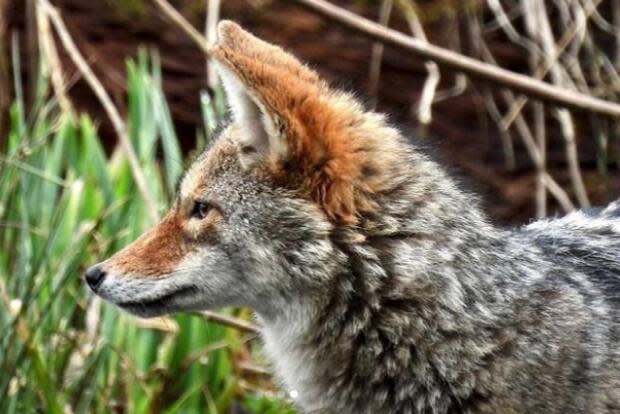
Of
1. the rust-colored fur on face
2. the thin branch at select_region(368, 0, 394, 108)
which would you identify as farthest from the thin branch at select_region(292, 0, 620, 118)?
the thin branch at select_region(368, 0, 394, 108)

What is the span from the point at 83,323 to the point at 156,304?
167 cm

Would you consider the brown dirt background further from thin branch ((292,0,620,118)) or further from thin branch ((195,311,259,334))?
thin branch ((195,311,259,334))

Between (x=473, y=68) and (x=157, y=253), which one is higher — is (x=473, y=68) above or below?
above

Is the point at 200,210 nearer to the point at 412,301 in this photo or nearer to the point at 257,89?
the point at 257,89

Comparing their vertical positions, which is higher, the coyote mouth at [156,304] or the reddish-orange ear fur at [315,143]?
the reddish-orange ear fur at [315,143]

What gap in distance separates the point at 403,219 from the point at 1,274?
1.96m

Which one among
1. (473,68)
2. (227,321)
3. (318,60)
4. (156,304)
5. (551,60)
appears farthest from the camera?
(318,60)

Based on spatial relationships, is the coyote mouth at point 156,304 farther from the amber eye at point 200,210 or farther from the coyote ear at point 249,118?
the coyote ear at point 249,118

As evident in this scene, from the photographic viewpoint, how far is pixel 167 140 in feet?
17.9

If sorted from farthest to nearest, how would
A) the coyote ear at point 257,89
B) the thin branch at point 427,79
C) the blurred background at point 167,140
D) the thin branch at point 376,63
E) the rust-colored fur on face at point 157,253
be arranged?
the thin branch at point 376,63 → the thin branch at point 427,79 → the blurred background at point 167,140 → the rust-colored fur on face at point 157,253 → the coyote ear at point 257,89

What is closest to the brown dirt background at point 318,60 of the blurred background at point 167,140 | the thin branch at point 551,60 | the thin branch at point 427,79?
the blurred background at point 167,140

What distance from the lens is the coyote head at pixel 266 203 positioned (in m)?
3.07

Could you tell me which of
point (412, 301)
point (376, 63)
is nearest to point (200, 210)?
point (412, 301)

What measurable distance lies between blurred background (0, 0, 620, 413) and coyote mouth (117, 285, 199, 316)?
685mm
